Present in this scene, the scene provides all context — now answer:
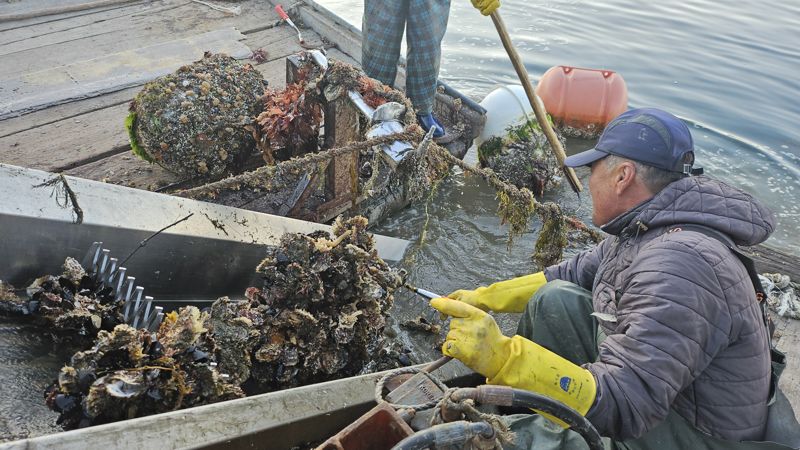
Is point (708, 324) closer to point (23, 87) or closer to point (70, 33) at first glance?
point (23, 87)

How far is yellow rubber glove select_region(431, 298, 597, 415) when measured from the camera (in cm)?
229

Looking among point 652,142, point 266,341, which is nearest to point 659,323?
point 652,142

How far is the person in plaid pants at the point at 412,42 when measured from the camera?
535 cm

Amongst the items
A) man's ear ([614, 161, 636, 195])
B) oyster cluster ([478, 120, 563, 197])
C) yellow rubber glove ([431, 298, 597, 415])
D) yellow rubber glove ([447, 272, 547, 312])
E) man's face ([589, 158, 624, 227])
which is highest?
man's ear ([614, 161, 636, 195])

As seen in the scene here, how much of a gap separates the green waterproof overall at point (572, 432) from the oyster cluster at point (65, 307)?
186 centimetres

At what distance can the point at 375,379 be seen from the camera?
8.43 feet

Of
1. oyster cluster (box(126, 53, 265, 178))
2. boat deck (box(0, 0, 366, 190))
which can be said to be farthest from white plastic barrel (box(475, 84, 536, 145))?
oyster cluster (box(126, 53, 265, 178))

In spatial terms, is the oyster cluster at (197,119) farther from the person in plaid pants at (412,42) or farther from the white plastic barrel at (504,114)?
the white plastic barrel at (504,114)

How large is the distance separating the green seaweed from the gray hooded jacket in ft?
11.3

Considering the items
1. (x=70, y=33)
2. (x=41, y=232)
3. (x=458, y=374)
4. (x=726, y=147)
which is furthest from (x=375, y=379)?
(x=726, y=147)

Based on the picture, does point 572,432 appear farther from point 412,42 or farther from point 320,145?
point 412,42

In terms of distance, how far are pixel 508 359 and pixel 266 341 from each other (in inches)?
45.2

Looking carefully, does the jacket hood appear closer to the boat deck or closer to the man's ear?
the man's ear

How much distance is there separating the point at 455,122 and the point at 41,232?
13.0ft
